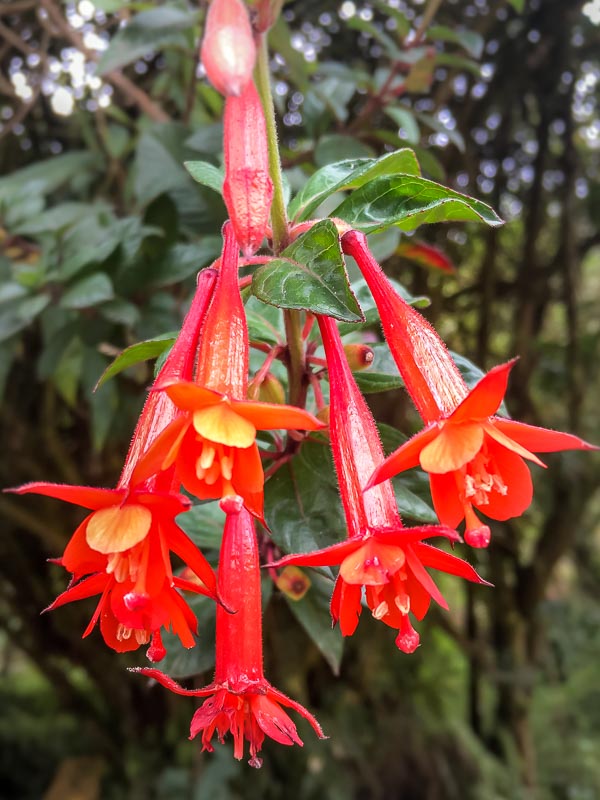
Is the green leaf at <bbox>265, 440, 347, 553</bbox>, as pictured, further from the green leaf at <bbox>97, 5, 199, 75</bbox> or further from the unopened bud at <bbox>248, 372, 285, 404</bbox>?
the green leaf at <bbox>97, 5, 199, 75</bbox>

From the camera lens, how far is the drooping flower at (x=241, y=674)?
1.34 feet

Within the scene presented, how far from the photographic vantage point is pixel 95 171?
1248 mm

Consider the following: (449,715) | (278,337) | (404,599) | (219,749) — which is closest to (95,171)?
(278,337)

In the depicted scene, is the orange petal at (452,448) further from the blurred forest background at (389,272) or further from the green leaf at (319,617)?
the blurred forest background at (389,272)

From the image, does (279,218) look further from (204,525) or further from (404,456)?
(204,525)

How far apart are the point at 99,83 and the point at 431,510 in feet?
3.79

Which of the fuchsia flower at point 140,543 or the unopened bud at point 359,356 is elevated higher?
the unopened bud at point 359,356

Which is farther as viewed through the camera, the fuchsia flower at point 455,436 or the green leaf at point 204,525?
the green leaf at point 204,525

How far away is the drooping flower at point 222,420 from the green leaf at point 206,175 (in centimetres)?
11

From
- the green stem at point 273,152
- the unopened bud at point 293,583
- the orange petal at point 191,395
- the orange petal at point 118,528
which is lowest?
the unopened bud at point 293,583

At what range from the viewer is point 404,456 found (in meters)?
0.34

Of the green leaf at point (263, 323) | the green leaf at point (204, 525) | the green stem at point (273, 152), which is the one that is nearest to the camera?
the green stem at point (273, 152)

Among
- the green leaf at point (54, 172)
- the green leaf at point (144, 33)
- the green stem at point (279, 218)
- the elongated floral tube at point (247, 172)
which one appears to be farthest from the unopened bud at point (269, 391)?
the green leaf at point (54, 172)

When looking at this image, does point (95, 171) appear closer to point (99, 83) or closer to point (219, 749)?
point (99, 83)
